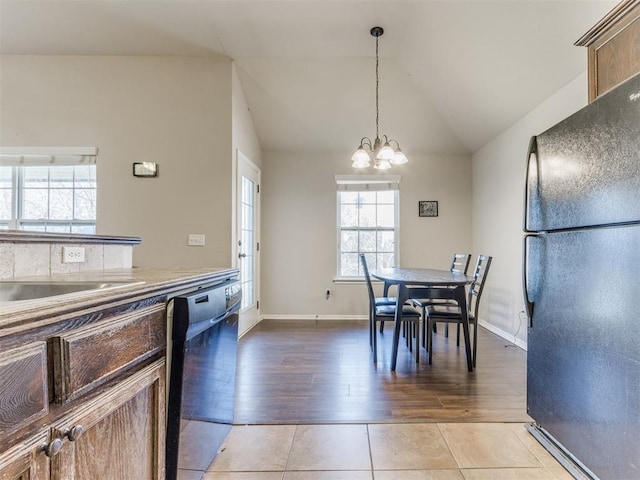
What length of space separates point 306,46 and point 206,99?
3.71 feet

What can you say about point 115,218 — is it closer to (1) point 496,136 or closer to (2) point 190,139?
(2) point 190,139

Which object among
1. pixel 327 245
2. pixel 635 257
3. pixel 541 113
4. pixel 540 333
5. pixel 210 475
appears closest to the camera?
pixel 635 257

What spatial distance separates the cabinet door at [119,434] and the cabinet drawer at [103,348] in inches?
2.1

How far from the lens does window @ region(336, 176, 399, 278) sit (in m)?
4.50

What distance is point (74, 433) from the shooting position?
0.71 meters

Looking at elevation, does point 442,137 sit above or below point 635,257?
above

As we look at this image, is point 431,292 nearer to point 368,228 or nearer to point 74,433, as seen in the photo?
point 368,228

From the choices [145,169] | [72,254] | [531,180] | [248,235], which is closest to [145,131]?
[145,169]

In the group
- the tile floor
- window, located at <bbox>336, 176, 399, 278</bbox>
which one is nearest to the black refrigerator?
the tile floor

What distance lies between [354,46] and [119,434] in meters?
3.42

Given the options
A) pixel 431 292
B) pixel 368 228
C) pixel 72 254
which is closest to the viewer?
pixel 72 254

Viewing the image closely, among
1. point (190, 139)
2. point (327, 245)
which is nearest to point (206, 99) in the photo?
point (190, 139)

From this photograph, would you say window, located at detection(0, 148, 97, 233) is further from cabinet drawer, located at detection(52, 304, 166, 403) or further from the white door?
cabinet drawer, located at detection(52, 304, 166, 403)

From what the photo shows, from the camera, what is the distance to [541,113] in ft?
9.45
